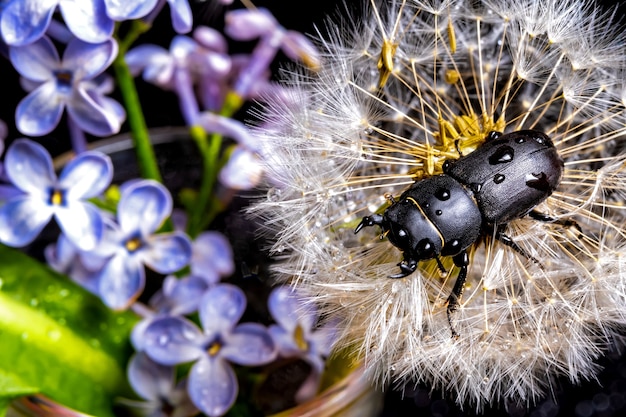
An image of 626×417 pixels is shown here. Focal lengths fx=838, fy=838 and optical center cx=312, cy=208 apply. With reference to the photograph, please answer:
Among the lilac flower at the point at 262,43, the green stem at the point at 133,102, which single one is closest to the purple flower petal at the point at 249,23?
the lilac flower at the point at 262,43

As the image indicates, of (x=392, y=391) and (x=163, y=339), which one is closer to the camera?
(x=163, y=339)

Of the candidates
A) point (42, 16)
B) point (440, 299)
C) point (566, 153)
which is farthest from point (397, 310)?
point (42, 16)

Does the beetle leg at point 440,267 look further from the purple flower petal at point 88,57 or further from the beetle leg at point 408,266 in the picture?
the purple flower petal at point 88,57

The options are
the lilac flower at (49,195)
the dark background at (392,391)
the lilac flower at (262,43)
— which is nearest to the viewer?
the lilac flower at (49,195)

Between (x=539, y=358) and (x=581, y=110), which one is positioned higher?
(x=581, y=110)

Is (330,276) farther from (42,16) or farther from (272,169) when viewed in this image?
(42,16)

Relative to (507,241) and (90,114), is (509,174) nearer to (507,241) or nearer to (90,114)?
(507,241)

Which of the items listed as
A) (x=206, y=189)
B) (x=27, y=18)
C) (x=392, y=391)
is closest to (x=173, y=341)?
(x=206, y=189)
